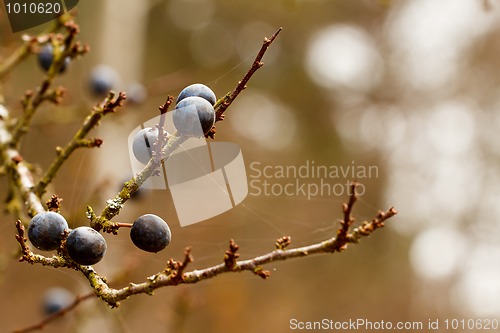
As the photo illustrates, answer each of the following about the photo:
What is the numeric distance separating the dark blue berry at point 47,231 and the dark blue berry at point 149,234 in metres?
Result: 0.22

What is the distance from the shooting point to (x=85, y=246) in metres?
1.45

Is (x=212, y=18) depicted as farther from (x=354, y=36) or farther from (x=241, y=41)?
(x=354, y=36)

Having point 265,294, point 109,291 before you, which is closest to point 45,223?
point 109,291

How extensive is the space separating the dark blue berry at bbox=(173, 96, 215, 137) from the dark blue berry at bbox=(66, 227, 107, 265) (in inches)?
14.8

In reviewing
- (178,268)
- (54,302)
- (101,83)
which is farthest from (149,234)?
(54,302)

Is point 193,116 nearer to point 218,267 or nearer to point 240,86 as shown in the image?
point 240,86

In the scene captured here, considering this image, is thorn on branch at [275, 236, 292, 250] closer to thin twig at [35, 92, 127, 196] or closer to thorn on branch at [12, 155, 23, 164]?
thin twig at [35, 92, 127, 196]

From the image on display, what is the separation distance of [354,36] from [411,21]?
2.15m

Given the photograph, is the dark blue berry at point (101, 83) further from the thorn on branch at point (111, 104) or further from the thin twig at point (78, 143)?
the thorn on branch at point (111, 104)

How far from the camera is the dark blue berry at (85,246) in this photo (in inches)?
57.0

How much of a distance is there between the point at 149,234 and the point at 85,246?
17 centimetres

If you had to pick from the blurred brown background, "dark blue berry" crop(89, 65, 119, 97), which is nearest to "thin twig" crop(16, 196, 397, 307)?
"dark blue berry" crop(89, 65, 119, 97)

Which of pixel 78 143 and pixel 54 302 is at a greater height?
pixel 78 143

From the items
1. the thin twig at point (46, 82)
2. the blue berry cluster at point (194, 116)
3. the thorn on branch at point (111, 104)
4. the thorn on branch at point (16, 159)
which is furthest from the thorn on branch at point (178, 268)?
the thin twig at point (46, 82)
